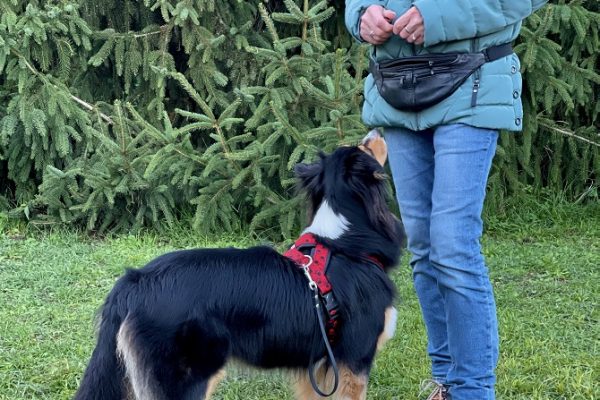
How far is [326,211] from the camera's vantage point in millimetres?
3021

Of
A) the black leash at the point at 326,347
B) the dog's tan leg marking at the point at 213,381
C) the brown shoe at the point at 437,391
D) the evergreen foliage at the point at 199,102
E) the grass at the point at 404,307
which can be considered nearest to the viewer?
the dog's tan leg marking at the point at 213,381

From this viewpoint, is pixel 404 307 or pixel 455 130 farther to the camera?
pixel 404 307

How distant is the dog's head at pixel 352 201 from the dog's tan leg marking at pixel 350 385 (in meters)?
0.53

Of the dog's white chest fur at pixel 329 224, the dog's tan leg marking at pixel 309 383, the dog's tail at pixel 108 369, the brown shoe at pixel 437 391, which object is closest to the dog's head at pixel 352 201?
the dog's white chest fur at pixel 329 224

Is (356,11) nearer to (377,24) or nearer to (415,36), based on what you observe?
(377,24)

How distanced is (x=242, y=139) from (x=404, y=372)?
255 cm

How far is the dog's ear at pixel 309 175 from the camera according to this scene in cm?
310

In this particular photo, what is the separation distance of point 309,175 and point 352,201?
243 millimetres

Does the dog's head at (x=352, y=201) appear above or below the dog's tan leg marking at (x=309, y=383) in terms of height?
above

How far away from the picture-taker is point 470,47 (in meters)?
2.67

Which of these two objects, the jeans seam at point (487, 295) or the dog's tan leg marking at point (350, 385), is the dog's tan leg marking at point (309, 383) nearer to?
the dog's tan leg marking at point (350, 385)

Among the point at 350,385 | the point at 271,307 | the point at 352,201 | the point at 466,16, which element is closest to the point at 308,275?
the point at 271,307

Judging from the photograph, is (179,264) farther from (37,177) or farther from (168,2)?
(37,177)

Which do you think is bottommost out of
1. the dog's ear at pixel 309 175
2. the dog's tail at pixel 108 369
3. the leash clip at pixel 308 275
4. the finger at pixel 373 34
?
the dog's tail at pixel 108 369
